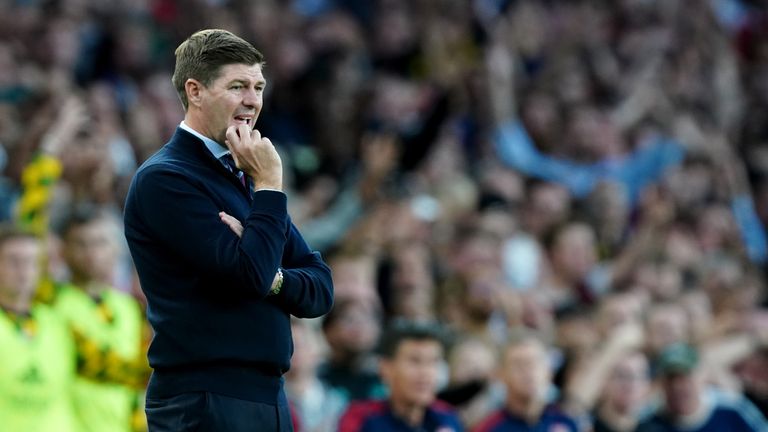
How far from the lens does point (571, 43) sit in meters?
13.5

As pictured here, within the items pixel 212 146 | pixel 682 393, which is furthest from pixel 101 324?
pixel 682 393

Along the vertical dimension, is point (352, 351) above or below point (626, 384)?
above

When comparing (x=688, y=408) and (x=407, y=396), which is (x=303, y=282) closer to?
(x=407, y=396)

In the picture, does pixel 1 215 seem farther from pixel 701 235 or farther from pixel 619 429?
pixel 701 235

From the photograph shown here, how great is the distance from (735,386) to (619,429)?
4.91 ft

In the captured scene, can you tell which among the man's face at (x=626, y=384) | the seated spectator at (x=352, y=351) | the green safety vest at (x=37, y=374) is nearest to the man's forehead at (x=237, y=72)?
the green safety vest at (x=37, y=374)

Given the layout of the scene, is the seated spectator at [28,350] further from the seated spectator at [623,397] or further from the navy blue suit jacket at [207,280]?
the seated spectator at [623,397]

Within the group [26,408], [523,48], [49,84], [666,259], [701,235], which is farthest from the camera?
[523,48]

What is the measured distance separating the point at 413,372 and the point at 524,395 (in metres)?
0.75

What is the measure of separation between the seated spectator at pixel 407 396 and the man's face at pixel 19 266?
1594 millimetres

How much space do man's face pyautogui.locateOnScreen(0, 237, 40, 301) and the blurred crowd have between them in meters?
0.06

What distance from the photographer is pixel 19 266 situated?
599 cm

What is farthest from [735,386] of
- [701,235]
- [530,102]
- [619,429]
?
[530,102]

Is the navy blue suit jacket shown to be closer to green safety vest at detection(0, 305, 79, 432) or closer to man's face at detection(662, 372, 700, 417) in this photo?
green safety vest at detection(0, 305, 79, 432)
